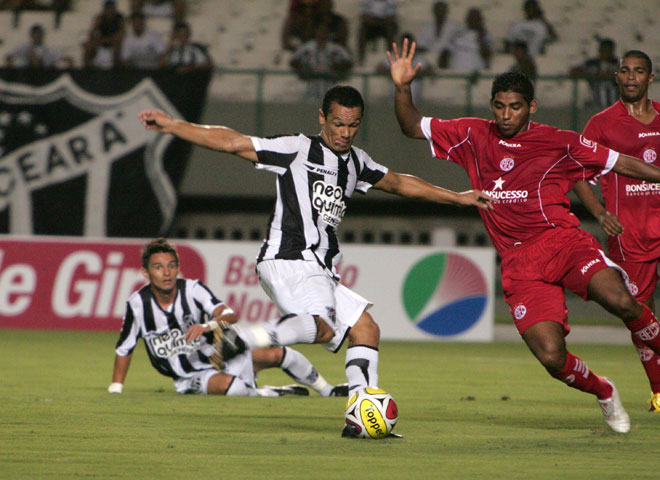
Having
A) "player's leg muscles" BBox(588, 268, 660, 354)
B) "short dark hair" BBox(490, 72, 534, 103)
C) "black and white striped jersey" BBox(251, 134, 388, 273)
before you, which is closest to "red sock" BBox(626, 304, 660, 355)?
"player's leg muscles" BBox(588, 268, 660, 354)

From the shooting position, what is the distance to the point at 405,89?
6820 millimetres

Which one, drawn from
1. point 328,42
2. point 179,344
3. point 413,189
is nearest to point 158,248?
point 179,344

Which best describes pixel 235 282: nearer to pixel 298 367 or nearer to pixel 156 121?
pixel 298 367

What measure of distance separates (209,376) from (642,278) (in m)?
3.13

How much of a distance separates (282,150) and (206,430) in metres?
1.57

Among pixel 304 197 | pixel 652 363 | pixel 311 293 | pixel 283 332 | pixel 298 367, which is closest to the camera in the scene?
pixel 283 332

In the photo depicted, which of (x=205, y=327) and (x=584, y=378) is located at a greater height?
(x=584, y=378)

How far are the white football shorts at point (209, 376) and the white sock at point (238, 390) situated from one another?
47 millimetres

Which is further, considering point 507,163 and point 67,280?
point 67,280

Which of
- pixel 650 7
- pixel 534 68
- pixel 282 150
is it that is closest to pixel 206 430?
pixel 282 150

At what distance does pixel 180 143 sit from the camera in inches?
653

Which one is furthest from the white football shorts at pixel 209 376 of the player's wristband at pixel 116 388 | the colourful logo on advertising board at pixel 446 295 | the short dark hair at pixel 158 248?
the colourful logo on advertising board at pixel 446 295

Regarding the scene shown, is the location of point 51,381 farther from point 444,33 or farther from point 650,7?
point 650,7

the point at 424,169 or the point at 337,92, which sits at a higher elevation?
the point at 337,92
